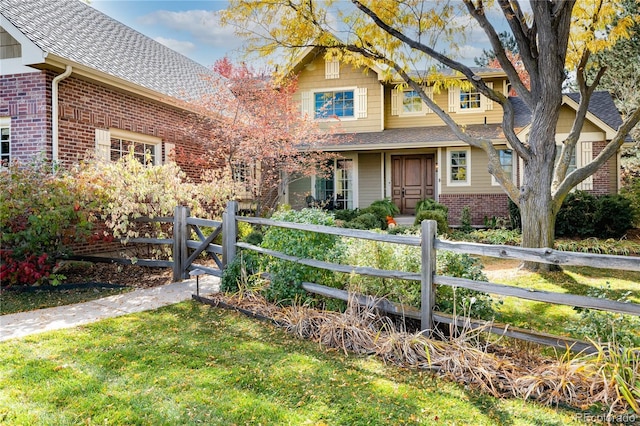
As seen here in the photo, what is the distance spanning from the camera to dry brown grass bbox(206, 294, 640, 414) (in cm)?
313

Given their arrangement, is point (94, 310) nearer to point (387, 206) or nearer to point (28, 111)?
point (28, 111)

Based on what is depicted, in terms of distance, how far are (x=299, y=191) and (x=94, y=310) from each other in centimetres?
1166

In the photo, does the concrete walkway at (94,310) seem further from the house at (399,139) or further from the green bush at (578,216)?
the green bush at (578,216)

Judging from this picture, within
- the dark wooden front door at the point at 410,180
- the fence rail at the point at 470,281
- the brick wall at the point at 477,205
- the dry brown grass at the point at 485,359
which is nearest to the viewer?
the dry brown grass at the point at 485,359

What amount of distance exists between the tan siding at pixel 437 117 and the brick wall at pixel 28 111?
38.3 feet

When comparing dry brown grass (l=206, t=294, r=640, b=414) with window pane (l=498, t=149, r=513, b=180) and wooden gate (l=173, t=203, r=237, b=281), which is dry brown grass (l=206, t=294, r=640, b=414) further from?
window pane (l=498, t=149, r=513, b=180)

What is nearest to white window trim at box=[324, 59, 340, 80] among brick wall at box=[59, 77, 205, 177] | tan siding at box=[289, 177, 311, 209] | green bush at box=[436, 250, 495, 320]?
tan siding at box=[289, 177, 311, 209]

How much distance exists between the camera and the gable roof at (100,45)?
8438mm

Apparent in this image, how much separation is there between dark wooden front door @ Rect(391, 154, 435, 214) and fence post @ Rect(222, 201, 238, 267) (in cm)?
1096

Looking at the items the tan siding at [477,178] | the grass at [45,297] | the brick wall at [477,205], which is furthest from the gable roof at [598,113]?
the grass at [45,297]

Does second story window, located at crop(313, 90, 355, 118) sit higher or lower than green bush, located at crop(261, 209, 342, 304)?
higher

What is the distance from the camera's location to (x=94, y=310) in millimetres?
5480

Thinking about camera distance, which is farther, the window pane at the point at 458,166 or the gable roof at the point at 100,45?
the window pane at the point at 458,166

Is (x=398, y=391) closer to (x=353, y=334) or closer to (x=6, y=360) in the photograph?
(x=353, y=334)
